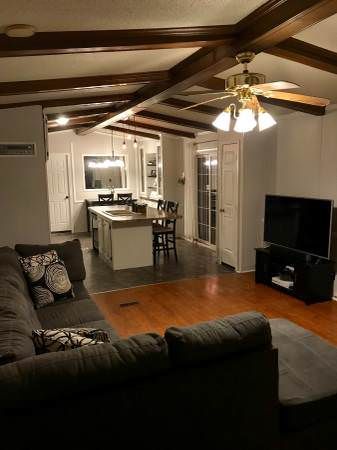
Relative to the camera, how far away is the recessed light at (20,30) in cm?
216

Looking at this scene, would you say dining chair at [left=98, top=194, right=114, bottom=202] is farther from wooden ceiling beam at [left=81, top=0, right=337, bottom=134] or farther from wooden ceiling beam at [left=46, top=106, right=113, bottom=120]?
wooden ceiling beam at [left=81, top=0, right=337, bottom=134]

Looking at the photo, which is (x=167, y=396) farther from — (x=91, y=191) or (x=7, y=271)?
(x=91, y=191)

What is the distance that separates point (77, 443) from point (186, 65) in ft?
10.2

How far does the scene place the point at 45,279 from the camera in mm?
3447

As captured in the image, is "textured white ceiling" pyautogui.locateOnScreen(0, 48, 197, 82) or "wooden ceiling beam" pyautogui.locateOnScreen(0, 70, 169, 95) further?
"wooden ceiling beam" pyautogui.locateOnScreen(0, 70, 169, 95)

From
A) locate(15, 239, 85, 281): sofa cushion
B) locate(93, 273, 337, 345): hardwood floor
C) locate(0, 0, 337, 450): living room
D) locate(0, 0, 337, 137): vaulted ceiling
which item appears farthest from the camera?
locate(93, 273, 337, 345): hardwood floor

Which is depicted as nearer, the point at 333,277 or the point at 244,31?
the point at 244,31

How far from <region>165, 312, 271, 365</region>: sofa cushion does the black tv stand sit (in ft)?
9.54

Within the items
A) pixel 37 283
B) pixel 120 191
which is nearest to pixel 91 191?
pixel 120 191

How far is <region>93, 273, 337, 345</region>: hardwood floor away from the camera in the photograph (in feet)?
13.5

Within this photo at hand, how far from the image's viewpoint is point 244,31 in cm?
250

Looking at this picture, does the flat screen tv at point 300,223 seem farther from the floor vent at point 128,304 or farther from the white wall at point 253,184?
the floor vent at point 128,304

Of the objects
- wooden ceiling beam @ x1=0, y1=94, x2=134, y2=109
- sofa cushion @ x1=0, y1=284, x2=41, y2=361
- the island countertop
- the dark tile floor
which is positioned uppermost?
wooden ceiling beam @ x1=0, y1=94, x2=134, y2=109

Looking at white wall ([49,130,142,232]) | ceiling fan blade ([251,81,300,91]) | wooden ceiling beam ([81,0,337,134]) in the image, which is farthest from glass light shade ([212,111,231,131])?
white wall ([49,130,142,232])
